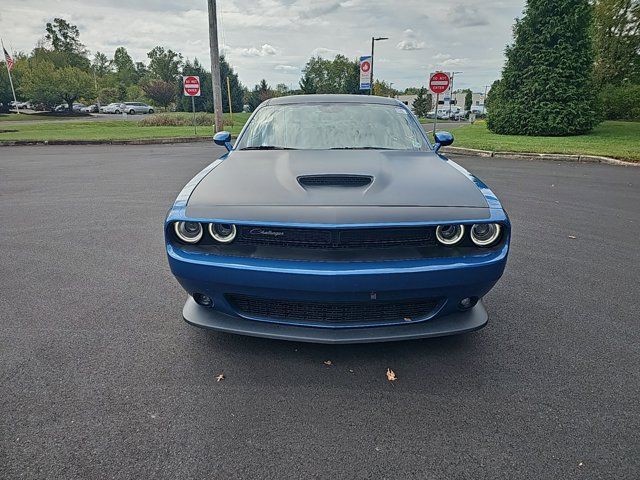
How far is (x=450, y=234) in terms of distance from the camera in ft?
7.50

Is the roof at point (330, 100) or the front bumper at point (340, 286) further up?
the roof at point (330, 100)

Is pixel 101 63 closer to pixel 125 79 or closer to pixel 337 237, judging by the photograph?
pixel 125 79

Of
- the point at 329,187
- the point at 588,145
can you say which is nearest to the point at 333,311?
the point at 329,187

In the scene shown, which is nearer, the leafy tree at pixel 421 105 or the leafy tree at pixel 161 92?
the leafy tree at pixel 161 92

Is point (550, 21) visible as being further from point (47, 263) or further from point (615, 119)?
point (47, 263)

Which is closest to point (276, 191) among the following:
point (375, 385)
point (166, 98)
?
point (375, 385)

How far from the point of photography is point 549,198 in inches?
274

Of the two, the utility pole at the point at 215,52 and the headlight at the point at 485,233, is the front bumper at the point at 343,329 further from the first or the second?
the utility pole at the point at 215,52

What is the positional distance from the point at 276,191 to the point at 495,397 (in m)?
1.58

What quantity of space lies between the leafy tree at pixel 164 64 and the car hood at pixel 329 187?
254ft

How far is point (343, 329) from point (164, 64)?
3429 inches

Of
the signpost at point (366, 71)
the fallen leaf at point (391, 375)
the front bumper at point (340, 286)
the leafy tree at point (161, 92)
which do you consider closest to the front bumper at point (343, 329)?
the front bumper at point (340, 286)

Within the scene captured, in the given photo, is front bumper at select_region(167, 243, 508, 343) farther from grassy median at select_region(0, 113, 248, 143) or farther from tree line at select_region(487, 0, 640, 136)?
tree line at select_region(487, 0, 640, 136)

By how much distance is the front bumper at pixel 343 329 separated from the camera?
224cm
